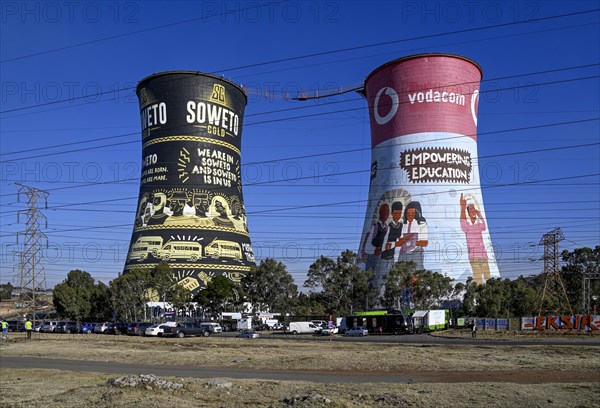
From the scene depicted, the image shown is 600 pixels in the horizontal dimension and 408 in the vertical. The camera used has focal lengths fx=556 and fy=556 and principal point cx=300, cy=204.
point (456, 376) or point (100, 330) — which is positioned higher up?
point (456, 376)

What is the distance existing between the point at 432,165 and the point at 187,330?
24679 mm

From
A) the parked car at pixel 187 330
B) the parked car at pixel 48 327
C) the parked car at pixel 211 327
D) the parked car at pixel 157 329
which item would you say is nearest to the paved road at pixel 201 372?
the parked car at pixel 187 330

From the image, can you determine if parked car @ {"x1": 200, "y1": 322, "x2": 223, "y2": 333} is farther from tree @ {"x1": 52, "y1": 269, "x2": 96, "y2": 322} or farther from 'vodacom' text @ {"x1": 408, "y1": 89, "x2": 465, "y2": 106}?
tree @ {"x1": 52, "y1": 269, "x2": 96, "y2": 322}

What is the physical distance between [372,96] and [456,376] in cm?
4154

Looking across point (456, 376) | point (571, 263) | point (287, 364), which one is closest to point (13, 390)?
point (287, 364)

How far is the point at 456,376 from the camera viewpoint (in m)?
15.1

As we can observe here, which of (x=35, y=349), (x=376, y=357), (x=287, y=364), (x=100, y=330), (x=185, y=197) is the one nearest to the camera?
(x=287, y=364)

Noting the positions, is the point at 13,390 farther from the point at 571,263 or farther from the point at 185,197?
the point at 571,263

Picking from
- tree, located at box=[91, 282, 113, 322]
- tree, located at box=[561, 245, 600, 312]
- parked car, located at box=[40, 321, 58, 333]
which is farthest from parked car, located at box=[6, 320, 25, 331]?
tree, located at box=[561, 245, 600, 312]

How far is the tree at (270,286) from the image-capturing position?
186 ft

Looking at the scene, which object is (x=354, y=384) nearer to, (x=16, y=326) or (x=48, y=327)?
(x=48, y=327)

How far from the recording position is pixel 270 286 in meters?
56.9

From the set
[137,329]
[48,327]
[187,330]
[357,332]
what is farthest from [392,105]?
[48,327]

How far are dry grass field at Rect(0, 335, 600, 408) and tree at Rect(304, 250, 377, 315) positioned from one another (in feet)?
105
